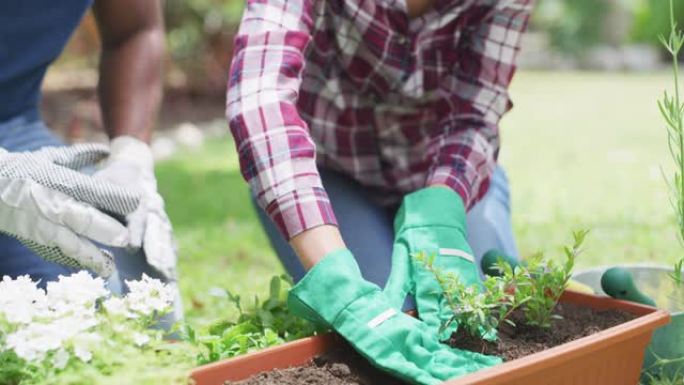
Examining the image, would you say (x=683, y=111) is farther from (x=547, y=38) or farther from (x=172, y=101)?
(x=547, y=38)

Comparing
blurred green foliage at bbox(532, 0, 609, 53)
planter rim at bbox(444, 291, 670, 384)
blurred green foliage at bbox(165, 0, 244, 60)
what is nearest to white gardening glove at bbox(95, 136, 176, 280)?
planter rim at bbox(444, 291, 670, 384)

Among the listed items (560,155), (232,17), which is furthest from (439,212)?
(232,17)

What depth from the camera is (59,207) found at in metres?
1.62

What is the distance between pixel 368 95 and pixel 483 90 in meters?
0.28

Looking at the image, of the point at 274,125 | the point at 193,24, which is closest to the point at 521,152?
the point at 193,24

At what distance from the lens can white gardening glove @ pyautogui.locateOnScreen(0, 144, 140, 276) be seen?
1.61m

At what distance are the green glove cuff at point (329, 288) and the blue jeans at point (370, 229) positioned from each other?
63cm

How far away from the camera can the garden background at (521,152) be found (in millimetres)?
3297

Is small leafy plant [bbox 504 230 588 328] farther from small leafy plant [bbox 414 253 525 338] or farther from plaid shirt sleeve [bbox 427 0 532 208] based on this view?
plaid shirt sleeve [bbox 427 0 532 208]

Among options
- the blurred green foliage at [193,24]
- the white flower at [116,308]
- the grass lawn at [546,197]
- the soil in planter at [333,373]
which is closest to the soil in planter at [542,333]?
the soil in planter at [333,373]

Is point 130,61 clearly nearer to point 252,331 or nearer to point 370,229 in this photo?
point 370,229

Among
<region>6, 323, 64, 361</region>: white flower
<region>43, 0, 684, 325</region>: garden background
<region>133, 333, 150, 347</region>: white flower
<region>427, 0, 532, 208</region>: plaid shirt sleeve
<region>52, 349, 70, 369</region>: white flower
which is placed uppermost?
<region>427, 0, 532, 208</region>: plaid shirt sleeve

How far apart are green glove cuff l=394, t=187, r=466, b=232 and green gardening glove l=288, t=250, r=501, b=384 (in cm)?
25

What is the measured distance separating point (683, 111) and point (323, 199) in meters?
0.59
